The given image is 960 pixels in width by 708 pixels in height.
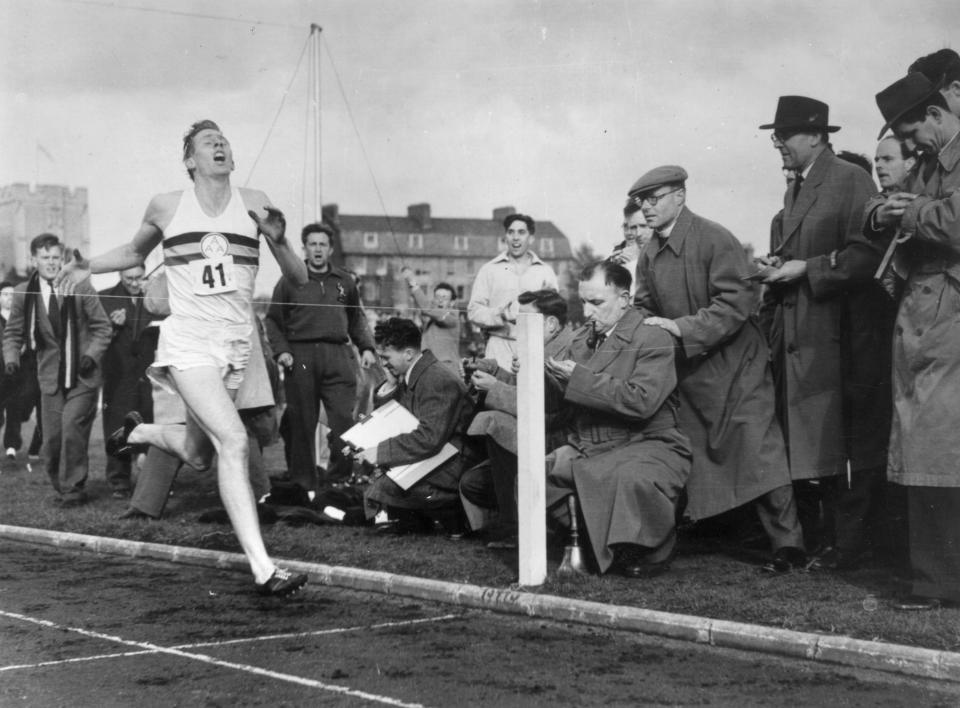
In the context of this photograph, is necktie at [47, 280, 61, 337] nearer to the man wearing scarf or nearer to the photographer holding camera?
the man wearing scarf

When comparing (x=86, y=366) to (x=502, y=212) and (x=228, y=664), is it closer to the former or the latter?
(x=502, y=212)

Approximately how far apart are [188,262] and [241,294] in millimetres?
338

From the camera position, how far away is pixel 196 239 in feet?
23.0

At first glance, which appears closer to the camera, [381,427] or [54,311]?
[381,427]

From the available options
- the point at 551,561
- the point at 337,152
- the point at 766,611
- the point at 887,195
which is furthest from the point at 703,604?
the point at 337,152

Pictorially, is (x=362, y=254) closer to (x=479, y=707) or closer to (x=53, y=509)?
(x=53, y=509)

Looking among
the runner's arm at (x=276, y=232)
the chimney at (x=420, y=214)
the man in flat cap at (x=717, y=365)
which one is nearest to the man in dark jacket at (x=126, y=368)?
the chimney at (x=420, y=214)

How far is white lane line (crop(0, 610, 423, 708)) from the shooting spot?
4.47 m

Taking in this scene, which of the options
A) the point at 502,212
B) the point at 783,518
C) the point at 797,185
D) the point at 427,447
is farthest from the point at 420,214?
the point at 783,518

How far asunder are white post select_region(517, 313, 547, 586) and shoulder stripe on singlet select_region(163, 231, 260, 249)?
5.60 feet

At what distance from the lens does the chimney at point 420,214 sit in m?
9.48

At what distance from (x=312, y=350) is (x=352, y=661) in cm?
557

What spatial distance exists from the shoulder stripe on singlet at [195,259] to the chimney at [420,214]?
2.44 m

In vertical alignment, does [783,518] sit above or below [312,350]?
below
